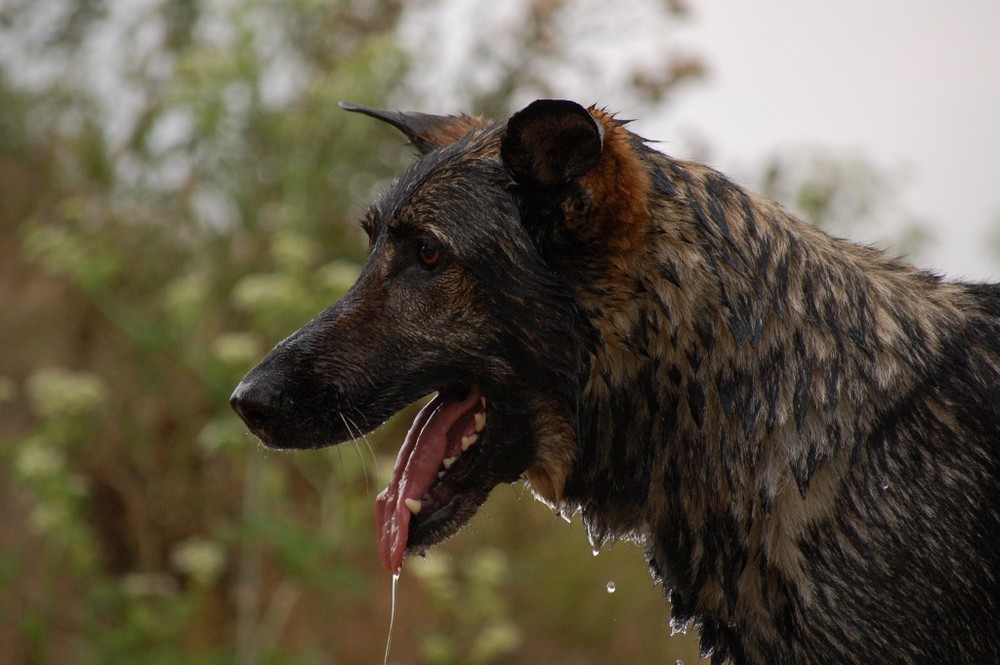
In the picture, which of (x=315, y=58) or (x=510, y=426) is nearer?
(x=510, y=426)

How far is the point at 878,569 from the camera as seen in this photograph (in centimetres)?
270

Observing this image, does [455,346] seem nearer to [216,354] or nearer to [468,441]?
[468,441]

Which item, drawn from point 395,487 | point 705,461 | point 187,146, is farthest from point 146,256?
point 705,461

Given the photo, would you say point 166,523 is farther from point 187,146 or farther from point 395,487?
point 395,487

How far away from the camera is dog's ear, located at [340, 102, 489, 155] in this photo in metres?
3.45

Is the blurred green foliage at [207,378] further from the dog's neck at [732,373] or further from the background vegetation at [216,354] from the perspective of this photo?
the dog's neck at [732,373]

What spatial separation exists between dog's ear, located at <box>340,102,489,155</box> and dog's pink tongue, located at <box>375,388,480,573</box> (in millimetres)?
774

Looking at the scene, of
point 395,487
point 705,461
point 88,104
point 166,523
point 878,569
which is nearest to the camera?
point 878,569

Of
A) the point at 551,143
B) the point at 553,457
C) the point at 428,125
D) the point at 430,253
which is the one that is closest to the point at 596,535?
the point at 553,457

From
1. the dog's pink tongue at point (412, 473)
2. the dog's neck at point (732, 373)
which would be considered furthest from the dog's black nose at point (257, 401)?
the dog's neck at point (732, 373)

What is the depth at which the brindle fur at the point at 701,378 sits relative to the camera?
2.73 meters

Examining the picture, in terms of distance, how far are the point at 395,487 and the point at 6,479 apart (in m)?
5.35

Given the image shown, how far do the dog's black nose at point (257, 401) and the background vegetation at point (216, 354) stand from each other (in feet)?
7.64

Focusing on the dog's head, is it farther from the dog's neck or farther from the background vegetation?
the background vegetation
